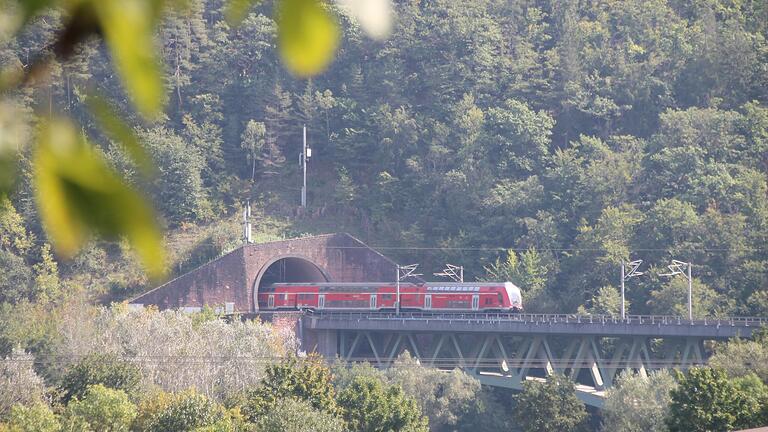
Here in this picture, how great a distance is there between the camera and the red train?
5397 centimetres

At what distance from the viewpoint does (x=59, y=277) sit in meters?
62.7

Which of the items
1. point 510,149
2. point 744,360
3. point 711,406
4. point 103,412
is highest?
point 510,149

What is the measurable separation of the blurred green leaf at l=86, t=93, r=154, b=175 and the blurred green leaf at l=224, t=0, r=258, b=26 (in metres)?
0.18

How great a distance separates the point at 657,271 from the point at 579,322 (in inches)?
306

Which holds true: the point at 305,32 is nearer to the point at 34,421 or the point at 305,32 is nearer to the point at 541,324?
the point at 34,421

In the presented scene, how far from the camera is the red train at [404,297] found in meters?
54.0

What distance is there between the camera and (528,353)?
5166 cm

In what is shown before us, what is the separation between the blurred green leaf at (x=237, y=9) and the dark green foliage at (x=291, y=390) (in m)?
31.0

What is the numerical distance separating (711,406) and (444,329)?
23437mm

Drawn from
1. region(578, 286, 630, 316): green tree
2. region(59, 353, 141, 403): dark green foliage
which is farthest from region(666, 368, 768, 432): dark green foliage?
region(578, 286, 630, 316): green tree

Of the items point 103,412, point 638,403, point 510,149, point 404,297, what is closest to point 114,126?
point 103,412

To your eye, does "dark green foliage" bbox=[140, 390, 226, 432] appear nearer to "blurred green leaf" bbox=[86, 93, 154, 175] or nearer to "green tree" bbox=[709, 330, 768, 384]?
"green tree" bbox=[709, 330, 768, 384]

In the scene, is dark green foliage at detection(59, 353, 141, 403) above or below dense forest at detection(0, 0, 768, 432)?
below

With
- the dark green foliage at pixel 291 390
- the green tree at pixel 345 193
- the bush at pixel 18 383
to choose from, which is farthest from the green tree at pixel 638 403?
the green tree at pixel 345 193
